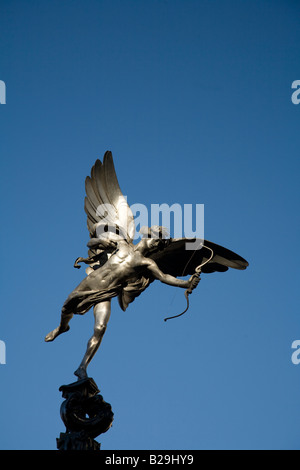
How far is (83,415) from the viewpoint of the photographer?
11.9 metres

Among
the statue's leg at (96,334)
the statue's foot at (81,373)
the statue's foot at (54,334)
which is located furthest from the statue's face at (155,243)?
the statue's foot at (81,373)

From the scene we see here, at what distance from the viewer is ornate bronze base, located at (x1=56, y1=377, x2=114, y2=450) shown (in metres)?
11.6

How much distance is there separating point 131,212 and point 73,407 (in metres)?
4.13

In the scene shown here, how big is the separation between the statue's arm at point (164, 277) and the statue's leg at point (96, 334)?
941mm

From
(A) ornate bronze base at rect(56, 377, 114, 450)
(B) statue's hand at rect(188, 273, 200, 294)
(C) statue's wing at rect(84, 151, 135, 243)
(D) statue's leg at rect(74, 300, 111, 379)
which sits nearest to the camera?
(A) ornate bronze base at rect(56, 377, 114, 450)

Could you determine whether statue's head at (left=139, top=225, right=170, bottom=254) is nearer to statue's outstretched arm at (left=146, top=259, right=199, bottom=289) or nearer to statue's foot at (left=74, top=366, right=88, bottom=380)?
statue's outstretched arm at (left=146, top=259, right=199, bottom=289)

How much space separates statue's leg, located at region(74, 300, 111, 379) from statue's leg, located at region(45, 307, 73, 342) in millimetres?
519

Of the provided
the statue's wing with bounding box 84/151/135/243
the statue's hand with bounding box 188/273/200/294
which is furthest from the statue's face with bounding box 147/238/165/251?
the statue's hand with bounding box 188/273/200/294

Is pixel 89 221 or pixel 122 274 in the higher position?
pixel 89 221

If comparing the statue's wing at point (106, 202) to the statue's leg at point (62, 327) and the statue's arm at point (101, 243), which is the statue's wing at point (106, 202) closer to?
the statue's arm at point (101, 243)

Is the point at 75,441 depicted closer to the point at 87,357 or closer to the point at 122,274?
the point at 87,357

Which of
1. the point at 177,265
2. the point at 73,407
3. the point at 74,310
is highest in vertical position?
the point at 177,265
